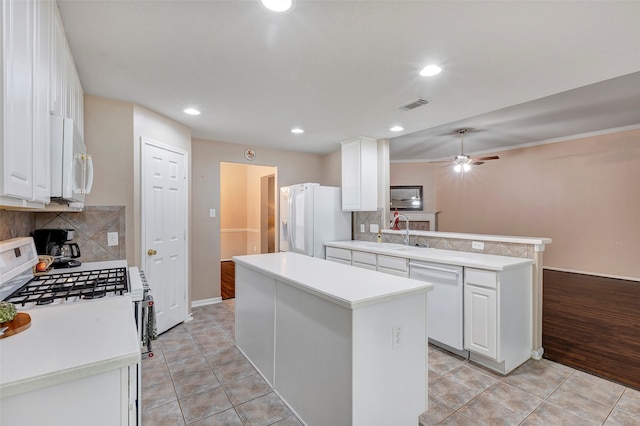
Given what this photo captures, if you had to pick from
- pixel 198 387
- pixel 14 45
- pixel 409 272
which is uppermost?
pixel 14 45

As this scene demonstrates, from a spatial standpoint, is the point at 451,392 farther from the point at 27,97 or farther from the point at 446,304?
the point at 27,97

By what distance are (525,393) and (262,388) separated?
1.96 m

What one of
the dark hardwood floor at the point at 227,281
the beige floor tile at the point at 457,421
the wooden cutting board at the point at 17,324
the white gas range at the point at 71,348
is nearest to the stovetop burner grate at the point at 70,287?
the white gas range at the point at 71,348

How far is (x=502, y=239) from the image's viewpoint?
2.86 meters

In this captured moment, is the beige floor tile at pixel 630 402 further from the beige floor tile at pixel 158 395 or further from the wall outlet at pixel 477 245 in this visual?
the beige floor tile at pixel 158 395

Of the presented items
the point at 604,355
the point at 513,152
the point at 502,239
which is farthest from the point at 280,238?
the point at 513,152

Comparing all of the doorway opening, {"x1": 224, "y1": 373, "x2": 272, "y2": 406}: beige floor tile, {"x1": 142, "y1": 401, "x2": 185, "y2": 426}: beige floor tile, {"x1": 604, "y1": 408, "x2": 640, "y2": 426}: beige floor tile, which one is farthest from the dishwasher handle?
the doorway opening

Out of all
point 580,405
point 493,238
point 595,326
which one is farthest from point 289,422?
point 595,326

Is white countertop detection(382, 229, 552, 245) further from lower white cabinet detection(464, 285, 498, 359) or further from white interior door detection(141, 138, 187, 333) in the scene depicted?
white interior door detection(141, 138, 187, 333)

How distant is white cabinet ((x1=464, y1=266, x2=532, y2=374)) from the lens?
237 centimetres

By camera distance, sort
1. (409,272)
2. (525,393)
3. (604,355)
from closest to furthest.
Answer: (525,393) < (604,355) < (409,272)

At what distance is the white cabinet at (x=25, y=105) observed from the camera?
2.88 feet

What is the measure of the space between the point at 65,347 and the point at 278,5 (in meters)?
1.71

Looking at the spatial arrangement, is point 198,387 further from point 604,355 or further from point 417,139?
point 417,139
